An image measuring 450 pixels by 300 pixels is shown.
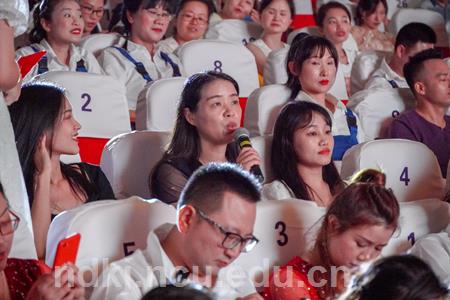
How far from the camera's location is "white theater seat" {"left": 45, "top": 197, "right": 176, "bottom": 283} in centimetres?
248

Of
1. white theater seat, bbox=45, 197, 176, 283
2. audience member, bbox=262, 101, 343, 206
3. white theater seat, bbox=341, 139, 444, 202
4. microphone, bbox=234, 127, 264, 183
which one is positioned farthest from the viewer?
white theater seat, bbox=341, 139, 444, 202

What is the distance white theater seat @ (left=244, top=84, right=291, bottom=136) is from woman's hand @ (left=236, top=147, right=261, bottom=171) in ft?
2.80

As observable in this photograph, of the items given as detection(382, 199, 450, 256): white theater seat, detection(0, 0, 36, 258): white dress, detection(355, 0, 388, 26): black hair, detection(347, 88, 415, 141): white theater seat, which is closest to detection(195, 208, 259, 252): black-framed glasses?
detection(0, 0, 36, 258): white dress

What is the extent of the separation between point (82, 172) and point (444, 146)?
1.90 m

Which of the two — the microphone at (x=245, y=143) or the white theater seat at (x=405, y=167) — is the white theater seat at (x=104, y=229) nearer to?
the microphone at (x=245, y=143)

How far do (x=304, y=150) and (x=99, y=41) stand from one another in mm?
1989

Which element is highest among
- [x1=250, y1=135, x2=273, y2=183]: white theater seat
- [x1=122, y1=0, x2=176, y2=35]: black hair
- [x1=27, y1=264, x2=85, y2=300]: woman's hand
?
[x1=122, y1=0, x2=176, y2=35]: black hair

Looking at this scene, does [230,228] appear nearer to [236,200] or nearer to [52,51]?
[236,200]

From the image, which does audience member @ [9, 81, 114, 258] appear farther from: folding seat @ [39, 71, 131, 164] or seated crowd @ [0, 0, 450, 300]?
folding seat @ [39, 71, 131, 164]

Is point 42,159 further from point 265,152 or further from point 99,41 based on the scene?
point 99,41

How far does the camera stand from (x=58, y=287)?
2.10 metres

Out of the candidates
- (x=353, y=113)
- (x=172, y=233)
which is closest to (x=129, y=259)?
(x=172, y=233)

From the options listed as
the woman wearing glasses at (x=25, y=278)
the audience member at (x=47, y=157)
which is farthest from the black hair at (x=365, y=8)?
the woman wearing glasses at (x=25, y=278)

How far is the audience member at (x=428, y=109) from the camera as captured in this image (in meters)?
4.41
